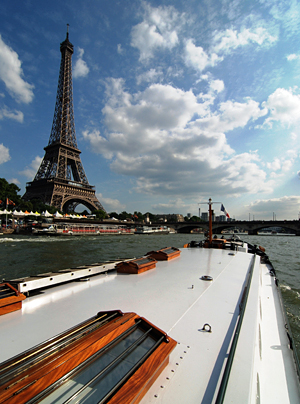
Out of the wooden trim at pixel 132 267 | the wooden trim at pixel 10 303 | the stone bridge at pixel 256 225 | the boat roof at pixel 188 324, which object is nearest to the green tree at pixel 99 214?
the stone bridge at pixel 256 225

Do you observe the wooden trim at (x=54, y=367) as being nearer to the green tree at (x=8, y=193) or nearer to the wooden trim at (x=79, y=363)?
the wooden trim at (x=79, y=363)

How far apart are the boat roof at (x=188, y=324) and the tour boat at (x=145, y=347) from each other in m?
0.01

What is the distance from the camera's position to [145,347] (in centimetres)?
Answer: 203

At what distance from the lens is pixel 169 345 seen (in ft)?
7.16

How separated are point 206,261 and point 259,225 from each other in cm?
6479

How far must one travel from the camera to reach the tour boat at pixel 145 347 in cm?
158

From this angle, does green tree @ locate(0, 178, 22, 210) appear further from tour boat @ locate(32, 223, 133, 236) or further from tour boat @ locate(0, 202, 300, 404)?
tour boat @ locate(0, 202, 300, 404)

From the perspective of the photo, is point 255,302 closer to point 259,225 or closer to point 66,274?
point 66,274

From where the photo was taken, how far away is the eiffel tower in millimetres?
66875

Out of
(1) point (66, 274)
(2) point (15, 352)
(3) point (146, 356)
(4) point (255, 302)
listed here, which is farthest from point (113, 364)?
(1) point (66, 274)

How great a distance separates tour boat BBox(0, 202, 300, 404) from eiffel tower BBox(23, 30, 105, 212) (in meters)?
66.2

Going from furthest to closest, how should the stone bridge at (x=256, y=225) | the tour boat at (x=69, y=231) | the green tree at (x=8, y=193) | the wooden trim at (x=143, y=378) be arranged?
the stone bridge at (x=256, y=225)
the green tree at (x=8, y=193)
the tour boat at (x=69, y=231)
the wooden trim at (x=143, y=378)

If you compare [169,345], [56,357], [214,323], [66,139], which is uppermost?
[66,139]

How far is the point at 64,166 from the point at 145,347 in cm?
7765
